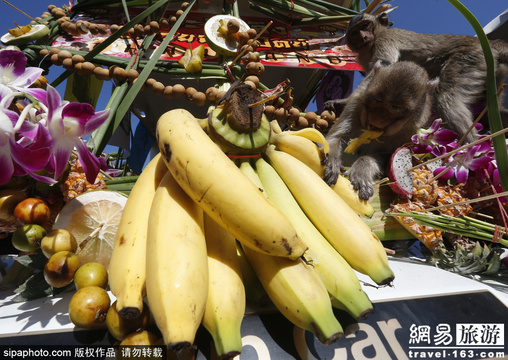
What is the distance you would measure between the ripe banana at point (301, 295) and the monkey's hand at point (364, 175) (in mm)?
544

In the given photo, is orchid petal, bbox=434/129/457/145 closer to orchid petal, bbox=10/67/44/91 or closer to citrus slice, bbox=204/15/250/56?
citrus slice, bbox=204/15/250/56

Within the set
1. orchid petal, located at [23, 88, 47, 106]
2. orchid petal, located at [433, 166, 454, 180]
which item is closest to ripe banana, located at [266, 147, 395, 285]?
orchid petal, located at [23, 88, 47, 106]

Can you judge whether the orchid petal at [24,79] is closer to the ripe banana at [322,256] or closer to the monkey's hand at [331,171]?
the ripe banana at [322,256]

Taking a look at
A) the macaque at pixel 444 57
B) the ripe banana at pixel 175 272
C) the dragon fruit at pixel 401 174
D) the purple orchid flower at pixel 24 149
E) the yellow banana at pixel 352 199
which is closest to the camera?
the ripe banana at pixel 175 272

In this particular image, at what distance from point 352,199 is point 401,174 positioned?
0.29 m

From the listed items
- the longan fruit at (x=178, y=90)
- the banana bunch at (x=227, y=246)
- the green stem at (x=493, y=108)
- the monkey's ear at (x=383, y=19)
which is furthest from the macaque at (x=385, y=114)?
the monkey's ear at (x=383, y=19)

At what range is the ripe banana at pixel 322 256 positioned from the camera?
1.84 feet

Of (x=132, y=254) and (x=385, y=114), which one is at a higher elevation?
(x=385, y=114)

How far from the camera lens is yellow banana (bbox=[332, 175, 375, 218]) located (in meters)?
0.95

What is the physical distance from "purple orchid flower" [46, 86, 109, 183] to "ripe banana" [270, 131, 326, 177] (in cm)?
48

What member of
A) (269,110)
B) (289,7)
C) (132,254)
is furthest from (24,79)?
(289,7)

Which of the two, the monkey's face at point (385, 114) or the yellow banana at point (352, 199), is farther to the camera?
the monkey's face at point (385, 114)

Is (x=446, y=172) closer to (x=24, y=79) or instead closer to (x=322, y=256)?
(x=322, y=256)

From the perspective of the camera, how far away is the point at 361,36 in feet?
6.86
